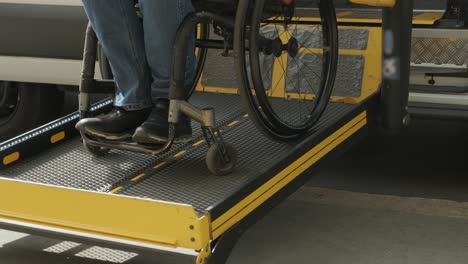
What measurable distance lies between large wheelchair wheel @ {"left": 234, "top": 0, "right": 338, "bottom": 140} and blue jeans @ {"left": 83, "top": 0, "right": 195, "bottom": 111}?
276 millimetres

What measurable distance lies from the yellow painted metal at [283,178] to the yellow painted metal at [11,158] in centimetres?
115

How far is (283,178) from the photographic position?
363cm

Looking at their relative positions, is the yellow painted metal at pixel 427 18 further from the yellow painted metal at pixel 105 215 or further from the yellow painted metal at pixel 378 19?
the yellow painted metal at pixel 105 215

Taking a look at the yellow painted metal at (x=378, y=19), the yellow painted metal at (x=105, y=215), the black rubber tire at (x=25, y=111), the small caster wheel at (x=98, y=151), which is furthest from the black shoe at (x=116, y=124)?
the black rubber tire at (x=25, y=111)

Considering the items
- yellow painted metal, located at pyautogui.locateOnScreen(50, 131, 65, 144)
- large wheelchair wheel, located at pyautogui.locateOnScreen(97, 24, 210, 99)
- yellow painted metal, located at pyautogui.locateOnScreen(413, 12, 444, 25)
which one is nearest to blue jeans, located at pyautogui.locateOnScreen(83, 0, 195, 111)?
large wheelchair wheel, located at pyautogui.locateOnScreen(97, 24, 210, 99)

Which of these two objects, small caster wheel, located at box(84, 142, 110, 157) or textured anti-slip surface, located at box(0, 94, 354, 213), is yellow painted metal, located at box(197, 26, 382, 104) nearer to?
textured anti-slip surface, located at box(0, 94, 354, 213)

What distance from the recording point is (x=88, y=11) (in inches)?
144

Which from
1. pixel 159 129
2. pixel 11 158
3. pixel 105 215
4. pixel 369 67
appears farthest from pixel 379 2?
pixel 11 158

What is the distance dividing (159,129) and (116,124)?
0.67 ft

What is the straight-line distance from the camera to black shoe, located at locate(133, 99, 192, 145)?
11.6 ft

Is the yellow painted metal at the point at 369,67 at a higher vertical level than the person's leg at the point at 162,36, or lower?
lower

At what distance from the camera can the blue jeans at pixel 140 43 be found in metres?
3.49

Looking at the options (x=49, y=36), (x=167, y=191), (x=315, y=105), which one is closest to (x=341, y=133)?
(x=315, y=105)

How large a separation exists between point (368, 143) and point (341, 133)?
1.77 m
